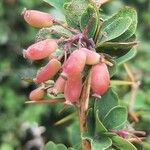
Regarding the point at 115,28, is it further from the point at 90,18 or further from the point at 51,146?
the point at 51,146

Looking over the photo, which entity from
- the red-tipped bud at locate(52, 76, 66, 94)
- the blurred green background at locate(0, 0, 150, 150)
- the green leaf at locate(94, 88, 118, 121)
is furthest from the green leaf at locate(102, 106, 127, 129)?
the blurred green background at locate(0, 0, 150, 150)

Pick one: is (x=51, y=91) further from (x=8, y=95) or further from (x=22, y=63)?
(x=22, y=63)

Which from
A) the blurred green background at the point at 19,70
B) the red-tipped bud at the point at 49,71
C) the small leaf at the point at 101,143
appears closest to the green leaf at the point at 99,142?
the small leaf at the point at 101,143

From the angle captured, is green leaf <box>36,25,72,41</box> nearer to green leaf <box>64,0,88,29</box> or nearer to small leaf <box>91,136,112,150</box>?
green leaf <box>64,0,88,29</box>

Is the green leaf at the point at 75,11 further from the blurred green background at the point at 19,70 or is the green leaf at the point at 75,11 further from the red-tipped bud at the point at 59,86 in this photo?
the blurred green background at the point at 19,70

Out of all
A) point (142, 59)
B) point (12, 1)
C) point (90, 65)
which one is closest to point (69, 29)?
point (90, 65)

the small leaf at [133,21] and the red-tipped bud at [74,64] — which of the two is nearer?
the red-tipped bud at [74,64]
